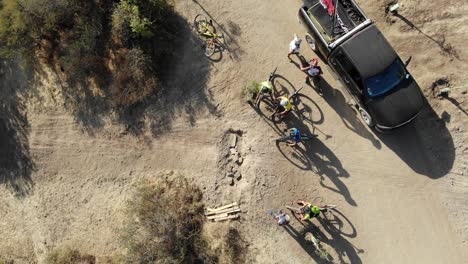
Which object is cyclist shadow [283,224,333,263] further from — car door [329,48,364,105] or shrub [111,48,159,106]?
shrub [111,48,159,106]

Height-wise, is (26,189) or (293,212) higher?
(26,189)

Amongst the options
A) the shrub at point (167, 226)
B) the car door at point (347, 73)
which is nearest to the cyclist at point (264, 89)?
the car door at point (347, 73)

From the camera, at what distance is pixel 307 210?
44.6 feet

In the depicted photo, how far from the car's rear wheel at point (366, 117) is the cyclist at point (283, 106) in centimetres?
286

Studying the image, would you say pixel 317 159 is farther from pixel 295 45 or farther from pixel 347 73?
pixel 295 45

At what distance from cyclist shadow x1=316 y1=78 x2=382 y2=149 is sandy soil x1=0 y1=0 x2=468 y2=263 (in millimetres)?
41

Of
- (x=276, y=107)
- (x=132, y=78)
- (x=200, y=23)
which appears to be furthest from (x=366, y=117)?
(x=132, y=78)

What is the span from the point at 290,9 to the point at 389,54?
4693mm

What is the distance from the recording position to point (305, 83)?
48.5 feet

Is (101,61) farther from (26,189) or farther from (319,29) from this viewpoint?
(319,29)

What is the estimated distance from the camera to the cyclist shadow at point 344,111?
14281 millimetres

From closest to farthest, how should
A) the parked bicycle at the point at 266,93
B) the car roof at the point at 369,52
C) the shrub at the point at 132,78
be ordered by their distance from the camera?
Answer: the car roof at the point at 369,52, the parked bicycle at the point at 266,93, the shrub at the point at 132,78

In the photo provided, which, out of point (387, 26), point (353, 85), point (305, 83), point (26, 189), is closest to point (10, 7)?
point (26, 189)

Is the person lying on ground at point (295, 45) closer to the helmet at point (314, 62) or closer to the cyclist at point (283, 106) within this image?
the helmet at point (314, 62)
